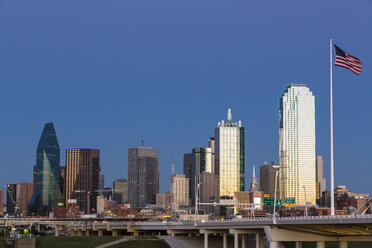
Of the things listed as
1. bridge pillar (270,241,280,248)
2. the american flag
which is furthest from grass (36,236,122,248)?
the american flag

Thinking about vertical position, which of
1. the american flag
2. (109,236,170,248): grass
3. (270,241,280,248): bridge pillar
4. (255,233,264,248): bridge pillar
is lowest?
(109,236,170,248): grass

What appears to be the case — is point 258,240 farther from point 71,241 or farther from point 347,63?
point 347,63

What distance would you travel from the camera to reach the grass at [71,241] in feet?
450

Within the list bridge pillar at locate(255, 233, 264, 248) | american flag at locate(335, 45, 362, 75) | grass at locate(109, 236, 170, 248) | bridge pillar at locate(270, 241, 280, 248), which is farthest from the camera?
grass at locate(109, 236, 170, 248)

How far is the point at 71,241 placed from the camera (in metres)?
142

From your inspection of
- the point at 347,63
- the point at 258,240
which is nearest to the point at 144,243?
the point at 258,240

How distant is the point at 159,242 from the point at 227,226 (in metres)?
25.2

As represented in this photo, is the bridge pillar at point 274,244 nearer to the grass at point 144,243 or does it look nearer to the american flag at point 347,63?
the american flag at point 347,63

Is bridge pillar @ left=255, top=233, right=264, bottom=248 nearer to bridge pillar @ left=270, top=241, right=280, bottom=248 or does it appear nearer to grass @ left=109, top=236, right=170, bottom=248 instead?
bridge pillar @ left=270, top=241, right=280, bottom=248

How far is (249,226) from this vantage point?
11181 cm

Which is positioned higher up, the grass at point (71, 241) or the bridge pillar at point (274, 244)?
the bridge pillar at point (274, 244)

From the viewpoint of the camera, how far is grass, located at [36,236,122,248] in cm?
13725

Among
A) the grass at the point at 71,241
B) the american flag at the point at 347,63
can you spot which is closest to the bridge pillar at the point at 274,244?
the american flag at the point at 347,63

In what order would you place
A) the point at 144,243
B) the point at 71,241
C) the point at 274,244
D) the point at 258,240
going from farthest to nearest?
1. the point at 71,241
2. the point at 144,243
3. the point at 258,240
4. the point at 274,244
